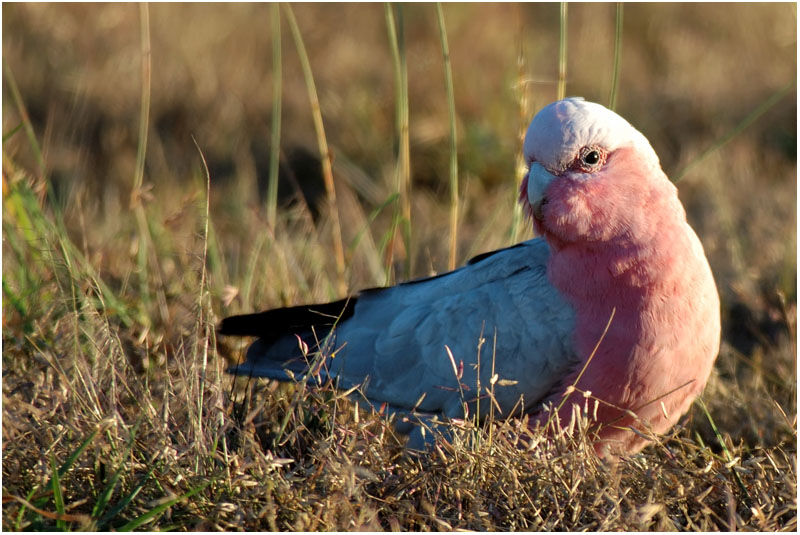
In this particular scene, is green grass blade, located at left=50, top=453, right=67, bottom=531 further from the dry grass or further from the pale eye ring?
the pale eye ring

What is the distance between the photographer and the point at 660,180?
2928 millimetres

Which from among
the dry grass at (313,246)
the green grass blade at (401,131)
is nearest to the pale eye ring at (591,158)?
the dry grass at (313,246)

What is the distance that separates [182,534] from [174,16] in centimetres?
565

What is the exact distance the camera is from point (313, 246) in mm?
4195

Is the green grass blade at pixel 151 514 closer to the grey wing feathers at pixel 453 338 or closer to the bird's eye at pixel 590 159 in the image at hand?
the grey wing feathers at pixel 453 338

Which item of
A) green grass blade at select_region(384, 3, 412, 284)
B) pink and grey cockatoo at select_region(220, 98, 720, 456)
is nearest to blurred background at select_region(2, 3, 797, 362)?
green grass blade at select_region(384, 3, 412, 284)

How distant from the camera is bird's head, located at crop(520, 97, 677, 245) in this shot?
280cm

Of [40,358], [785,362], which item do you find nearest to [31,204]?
[40,358]

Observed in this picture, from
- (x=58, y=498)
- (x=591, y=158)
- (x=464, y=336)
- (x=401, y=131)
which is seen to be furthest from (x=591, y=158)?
(x=58, y=498)

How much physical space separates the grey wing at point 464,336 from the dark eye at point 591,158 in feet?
1.31

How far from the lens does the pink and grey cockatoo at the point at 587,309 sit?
109 inches

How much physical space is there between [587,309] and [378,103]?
367 cm

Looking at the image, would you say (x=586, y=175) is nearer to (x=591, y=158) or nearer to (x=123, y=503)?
(x=591, y=158)

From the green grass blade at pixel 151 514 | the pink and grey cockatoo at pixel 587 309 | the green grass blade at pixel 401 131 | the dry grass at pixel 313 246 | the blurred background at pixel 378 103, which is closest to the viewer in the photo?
the green grass blade at pixel 151 514
